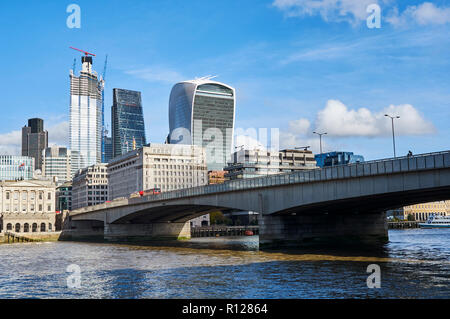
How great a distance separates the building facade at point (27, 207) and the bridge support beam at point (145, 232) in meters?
58.8

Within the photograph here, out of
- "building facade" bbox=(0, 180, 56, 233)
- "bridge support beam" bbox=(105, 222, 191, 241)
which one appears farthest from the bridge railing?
"building facade" bbox=(0, 180, 56, 233)

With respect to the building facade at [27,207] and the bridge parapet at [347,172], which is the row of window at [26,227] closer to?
the building facade at [27,207]

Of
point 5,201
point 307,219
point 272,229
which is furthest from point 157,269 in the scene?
point 5,201

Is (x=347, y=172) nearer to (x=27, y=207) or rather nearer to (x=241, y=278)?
(x=241, y=278)

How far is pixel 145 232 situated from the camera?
10831cm

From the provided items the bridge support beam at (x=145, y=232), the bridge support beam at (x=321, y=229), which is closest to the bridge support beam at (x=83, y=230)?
the bridge support beam at (x=145, y=232)

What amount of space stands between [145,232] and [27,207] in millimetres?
74481

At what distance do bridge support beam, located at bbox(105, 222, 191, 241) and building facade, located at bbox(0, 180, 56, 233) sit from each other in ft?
193

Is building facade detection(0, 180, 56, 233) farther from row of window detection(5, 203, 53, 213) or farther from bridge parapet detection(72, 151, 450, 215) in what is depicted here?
bridge parapet detection(72, 151, 450, 215)

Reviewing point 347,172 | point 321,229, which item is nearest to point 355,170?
point 347,172

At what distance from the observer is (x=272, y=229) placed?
6456 cm
